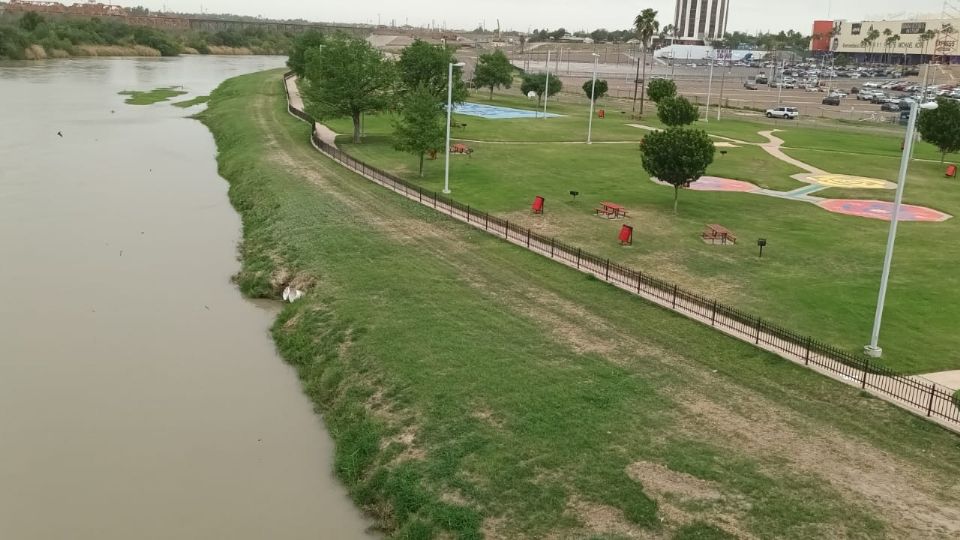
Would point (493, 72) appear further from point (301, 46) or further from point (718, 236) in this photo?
A: point (718, 236)

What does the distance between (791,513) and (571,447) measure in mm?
4244

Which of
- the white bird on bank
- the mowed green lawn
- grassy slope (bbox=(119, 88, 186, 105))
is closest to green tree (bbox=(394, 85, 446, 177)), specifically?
the mowed green lawn

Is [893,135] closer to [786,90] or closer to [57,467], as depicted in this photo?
[786,90]

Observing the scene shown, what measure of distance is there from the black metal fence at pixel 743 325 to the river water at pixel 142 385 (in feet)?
33.4

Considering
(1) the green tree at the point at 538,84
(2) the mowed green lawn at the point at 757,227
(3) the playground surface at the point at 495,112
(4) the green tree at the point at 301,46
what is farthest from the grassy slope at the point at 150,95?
(1) the green tree at the point at 538,84

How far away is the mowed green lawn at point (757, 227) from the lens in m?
23.3

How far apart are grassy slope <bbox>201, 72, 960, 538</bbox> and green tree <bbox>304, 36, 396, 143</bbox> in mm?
28205

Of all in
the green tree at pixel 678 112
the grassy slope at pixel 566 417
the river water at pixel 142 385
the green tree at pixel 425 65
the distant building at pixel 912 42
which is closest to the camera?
the grassy slope at pixel 566 417

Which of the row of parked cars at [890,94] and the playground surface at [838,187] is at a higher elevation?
the row of parked cars at [890,94]

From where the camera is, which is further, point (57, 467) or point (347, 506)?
point (57, 467)

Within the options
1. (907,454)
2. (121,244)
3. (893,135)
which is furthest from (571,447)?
(893,135)

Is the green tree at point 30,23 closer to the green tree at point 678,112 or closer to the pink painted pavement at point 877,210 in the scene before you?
the green tree at point 678,112

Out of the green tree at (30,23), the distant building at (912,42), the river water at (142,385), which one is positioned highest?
the distant building at (912,42)

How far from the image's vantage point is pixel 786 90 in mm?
126938
